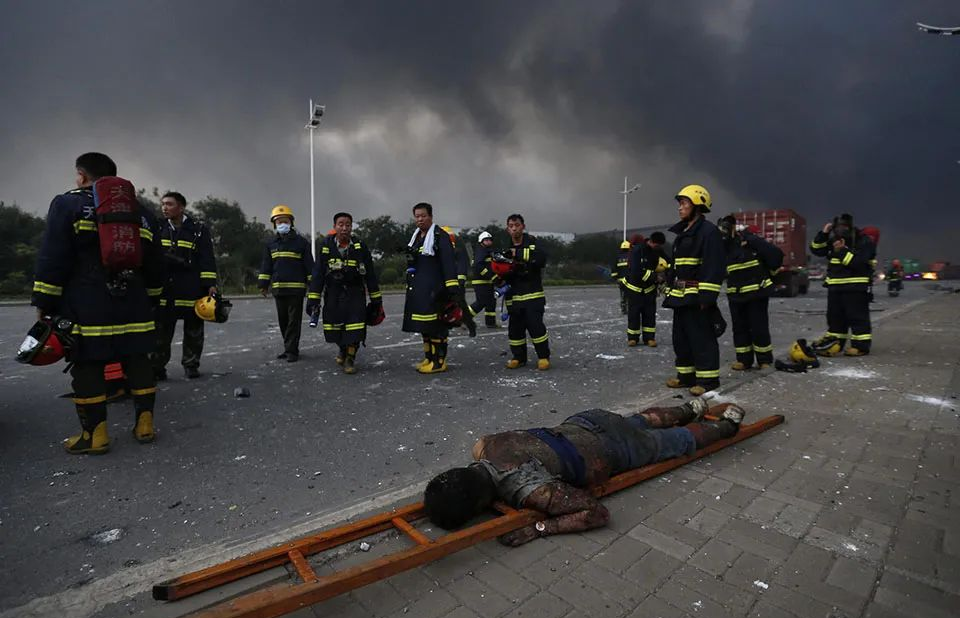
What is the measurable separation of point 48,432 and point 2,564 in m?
2.16

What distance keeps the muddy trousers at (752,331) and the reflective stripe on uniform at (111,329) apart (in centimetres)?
610

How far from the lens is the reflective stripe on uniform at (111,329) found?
3607mm

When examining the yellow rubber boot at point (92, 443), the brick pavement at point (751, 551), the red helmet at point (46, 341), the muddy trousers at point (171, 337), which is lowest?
the brick pavement at point (751, 551)

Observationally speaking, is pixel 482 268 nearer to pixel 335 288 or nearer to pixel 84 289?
pixel 335 288

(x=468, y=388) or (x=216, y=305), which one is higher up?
(x=216, y=305)

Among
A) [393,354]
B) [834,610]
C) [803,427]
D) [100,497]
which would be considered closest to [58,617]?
[100,497]

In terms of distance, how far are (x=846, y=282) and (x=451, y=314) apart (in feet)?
18.1

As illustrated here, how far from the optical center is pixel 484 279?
33.0 feet

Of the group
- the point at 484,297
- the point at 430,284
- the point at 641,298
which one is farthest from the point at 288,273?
the point at 641,298

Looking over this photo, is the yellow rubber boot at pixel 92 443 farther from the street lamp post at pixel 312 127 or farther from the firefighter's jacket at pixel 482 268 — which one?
the street lamp post at pixel 312 127

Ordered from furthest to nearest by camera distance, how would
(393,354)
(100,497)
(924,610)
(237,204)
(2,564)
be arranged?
1. (237,204)
2. (393,354)
3. (100,497)
4. (2,564)
5. (924,610)

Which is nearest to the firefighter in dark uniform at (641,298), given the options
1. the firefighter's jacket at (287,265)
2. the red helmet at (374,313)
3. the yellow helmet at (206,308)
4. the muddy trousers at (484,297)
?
the muddy trousers at (484,297)

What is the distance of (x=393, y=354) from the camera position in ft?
25.1

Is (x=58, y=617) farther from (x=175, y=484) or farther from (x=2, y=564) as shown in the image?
(x=175, y=484)
